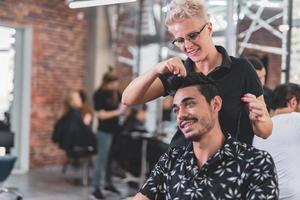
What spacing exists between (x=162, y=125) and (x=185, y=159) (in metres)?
5.16

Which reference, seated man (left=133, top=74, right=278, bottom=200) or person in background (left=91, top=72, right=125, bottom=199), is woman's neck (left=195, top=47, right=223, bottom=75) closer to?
seated man (left=133, top=74, right=278, bottom=200)

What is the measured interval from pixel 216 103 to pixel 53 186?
4.64m

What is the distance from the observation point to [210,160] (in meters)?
1.52

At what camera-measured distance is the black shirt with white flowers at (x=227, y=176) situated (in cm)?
146

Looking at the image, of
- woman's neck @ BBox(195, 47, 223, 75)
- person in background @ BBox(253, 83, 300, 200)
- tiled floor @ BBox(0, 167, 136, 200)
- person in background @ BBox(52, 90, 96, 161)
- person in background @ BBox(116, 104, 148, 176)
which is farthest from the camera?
person in background @ BBox(52, 90, 96, 161)

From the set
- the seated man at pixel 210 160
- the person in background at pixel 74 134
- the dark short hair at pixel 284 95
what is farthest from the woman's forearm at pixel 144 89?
the person in background at pixel 74 134

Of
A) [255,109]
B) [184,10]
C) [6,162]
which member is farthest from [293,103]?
[6,162]

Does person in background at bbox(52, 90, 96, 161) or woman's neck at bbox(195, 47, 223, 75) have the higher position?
woman's neck at bbox(195, 47, 223, 75)

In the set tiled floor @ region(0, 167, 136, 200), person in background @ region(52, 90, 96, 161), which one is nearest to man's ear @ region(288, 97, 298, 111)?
tiled floor @ region(0, 167, 136, 200)

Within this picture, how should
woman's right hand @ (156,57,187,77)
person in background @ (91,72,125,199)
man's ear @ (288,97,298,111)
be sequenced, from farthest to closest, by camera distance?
person in background @ (91,72,125,199)
man's ear @ (288,97,298,111)
woman's right hand @ (156,57,187,77)

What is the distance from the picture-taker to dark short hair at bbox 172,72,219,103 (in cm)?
154

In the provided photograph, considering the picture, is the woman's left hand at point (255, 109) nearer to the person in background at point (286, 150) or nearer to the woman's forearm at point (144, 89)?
the woman's forearm at point (144, 89)

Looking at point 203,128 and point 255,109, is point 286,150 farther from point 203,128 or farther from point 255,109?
point 203,128

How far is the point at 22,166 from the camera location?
269 inches
